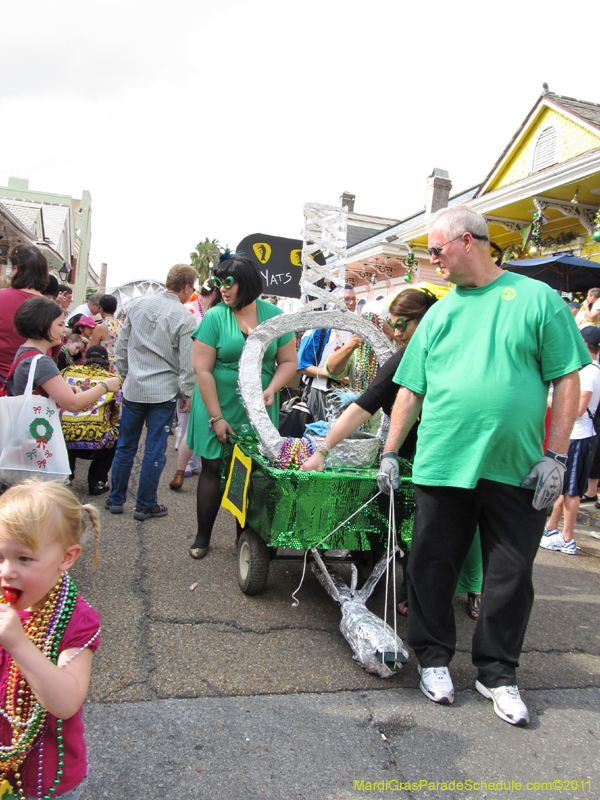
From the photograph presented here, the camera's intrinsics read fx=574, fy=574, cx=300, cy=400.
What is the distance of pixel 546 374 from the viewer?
2371 millimetres

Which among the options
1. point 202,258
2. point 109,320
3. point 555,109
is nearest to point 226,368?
point 109,320

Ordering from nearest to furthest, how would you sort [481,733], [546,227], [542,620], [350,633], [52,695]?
1. [52,695]
2. [481,733]
3. [350,633]
4. [542,620]
5. [546,227]

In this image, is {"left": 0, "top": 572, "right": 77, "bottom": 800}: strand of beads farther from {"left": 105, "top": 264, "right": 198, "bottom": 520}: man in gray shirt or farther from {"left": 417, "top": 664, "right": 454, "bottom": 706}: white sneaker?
{"left": 105, "top": 264, "right": 198, "bottom": 520}: man in gray shirt

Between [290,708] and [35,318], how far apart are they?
2.15 metres

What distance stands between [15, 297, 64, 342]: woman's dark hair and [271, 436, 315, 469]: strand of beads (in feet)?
4.37

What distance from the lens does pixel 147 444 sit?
4422 mm

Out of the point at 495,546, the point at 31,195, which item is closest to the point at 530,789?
the point at 495,546

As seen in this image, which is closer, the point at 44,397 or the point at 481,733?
the point at 481,733

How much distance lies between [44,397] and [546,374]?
7.69 ft

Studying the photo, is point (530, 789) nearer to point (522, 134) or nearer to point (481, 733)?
point (481, 733)

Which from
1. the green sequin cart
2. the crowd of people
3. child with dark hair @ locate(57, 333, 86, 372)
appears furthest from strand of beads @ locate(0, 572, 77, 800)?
child with dark hair @ locate(57, 333, 86, 372)

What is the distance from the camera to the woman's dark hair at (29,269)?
134 inches

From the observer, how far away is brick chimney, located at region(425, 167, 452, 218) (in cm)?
1738

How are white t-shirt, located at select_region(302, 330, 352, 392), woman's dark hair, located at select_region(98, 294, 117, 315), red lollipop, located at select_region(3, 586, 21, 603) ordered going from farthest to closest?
1. woman's dark hair, located at select_region(98, 294, 117, 315)
2. white t-shirt, located at select_region(302, 330, 352, 392)
3. red lollipop, located at select_region(3, 586, 21, 603)
